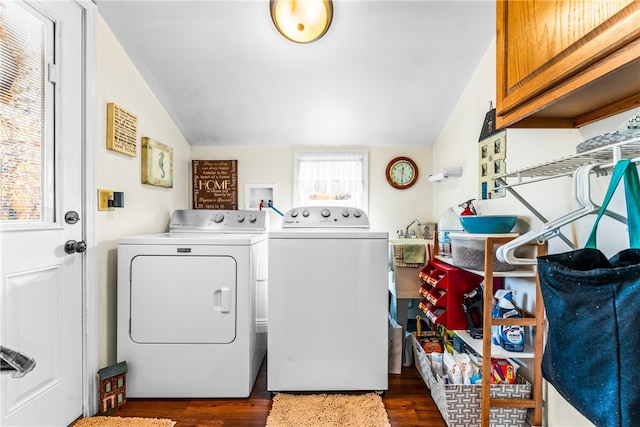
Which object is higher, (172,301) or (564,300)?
(564,300)

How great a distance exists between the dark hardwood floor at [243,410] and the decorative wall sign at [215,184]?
1.59 meters

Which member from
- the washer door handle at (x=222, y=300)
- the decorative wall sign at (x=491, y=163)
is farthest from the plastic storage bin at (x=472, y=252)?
the washer door handle at (x=222, y=300)

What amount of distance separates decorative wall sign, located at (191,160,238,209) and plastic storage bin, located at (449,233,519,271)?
6.46 ft

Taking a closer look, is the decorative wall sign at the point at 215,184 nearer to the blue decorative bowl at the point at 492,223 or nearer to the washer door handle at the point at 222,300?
the washer door handle at the point at 222,300

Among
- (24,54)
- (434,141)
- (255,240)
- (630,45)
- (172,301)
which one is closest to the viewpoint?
(630,45)

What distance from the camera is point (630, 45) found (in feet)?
2.39

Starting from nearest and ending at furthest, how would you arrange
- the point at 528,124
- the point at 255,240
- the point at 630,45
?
the point at 630,45 < the point at 528,124 < the point at 255,240

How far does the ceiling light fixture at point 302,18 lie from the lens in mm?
1914

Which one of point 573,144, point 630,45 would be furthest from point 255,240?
point 630,45

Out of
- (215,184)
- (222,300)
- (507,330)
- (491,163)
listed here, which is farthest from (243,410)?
(491,163)

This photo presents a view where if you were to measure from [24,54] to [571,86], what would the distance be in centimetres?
203

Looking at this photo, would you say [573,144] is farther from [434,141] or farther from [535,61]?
[434,141]

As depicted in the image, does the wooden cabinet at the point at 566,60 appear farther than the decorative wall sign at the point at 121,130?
No

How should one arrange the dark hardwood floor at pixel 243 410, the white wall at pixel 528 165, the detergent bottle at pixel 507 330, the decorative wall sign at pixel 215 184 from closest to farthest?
the white wall at pixel 528 165, the detergent bottle at pixel 507 330, the dark hardwood floor at pixel 243 410, the decorative wall sign at pixel 215 184
